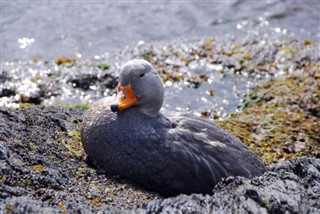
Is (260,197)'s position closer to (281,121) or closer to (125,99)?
(125,99)

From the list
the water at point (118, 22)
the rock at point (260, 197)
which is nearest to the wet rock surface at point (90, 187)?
the rock at point (260, 197)

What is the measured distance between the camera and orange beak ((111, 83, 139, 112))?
240 inches

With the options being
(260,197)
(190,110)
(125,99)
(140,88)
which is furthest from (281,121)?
(260,197)

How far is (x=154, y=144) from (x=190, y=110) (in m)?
3.94

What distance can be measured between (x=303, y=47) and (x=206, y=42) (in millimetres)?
1792

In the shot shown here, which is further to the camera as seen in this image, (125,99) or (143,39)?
(143,39)

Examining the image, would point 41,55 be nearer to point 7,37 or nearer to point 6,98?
point 7,37

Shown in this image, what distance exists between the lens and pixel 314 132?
A: 8406 millimetres

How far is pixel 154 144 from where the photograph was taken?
19.4 ft

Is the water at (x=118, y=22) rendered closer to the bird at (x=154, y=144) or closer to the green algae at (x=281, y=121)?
the green algae at (x=281, y=121)

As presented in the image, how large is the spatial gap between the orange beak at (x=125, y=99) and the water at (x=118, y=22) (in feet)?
19.0

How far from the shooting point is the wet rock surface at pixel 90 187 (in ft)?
15.3

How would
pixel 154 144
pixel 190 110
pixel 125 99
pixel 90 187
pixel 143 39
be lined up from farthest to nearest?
1. pixel 143 39
2. pixel 190 110
3. pixel 125 99
4. pixel 154 144
5. pixel 90 187

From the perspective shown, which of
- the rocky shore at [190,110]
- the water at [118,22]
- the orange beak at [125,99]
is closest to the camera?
the rocky shore at [190,110]
